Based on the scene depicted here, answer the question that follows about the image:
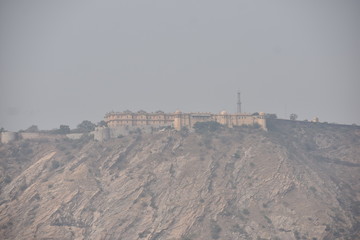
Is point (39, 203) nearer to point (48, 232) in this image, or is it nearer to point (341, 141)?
point (48, 232)

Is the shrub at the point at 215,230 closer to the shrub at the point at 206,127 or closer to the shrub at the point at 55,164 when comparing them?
the shrub at the point at 206,127

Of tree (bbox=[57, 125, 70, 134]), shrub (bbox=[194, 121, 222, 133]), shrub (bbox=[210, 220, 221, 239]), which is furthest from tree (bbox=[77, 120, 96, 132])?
shrub (bbox=[210, 220, 221, 239])

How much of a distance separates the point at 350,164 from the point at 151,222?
51.8m

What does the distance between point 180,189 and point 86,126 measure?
47.2 metres

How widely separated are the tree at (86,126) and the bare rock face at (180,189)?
1008cm

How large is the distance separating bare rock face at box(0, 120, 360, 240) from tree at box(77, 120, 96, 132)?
10.1 meters

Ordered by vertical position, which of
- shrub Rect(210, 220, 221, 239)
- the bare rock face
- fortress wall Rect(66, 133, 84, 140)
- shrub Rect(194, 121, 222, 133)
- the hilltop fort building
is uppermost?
the hilltop fort building

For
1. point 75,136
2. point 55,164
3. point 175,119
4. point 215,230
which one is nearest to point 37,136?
point 75,136

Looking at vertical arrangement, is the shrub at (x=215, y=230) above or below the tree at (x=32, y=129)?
below

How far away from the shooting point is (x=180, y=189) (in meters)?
146

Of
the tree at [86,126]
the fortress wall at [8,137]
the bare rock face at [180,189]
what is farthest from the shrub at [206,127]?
the fortress wall at [8,137]

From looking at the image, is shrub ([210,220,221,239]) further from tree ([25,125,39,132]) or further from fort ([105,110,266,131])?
tree ([25,125,39,132])

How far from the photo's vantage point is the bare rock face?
138625 mm

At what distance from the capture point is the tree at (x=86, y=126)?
180 meters
